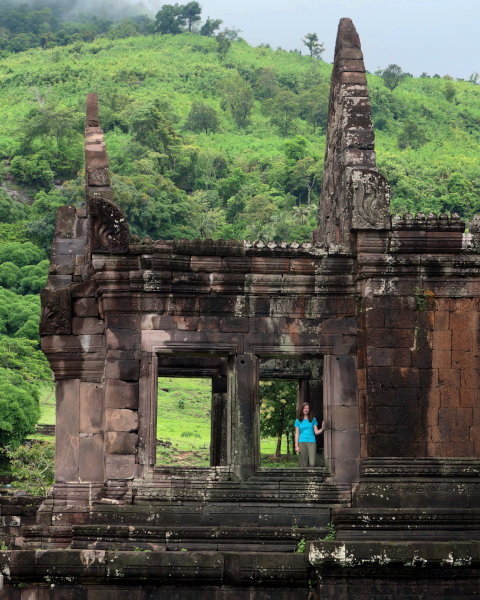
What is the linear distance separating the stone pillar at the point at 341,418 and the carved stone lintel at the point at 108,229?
115 inches

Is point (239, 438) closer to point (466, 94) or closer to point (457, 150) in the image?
point (457, 150)

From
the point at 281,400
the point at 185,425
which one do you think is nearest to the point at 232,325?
the point at 281,400

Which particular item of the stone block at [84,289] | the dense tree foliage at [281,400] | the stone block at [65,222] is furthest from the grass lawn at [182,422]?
the stone block at [84,289]

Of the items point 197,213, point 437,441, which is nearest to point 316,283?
point 437,441

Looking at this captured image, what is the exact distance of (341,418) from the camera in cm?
1354

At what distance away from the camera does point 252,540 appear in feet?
42.2

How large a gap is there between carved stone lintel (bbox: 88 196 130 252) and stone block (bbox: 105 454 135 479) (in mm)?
2500

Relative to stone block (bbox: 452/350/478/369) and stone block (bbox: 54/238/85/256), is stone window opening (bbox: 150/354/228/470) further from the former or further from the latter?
stone block (bbox: 452/350/478/369)

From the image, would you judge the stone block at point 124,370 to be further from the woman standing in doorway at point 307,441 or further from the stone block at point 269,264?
the woman standing in doorway at point 307,441

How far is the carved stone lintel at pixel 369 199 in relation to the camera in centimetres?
1356

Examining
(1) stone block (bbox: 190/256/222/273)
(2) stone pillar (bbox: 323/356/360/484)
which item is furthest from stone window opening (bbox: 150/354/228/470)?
(2) stone pillar (bbox: 323/356/360/484)

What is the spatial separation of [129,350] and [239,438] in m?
1.71

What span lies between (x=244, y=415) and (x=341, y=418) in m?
1.18

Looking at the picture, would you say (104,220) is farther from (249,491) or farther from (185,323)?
(249,491)
